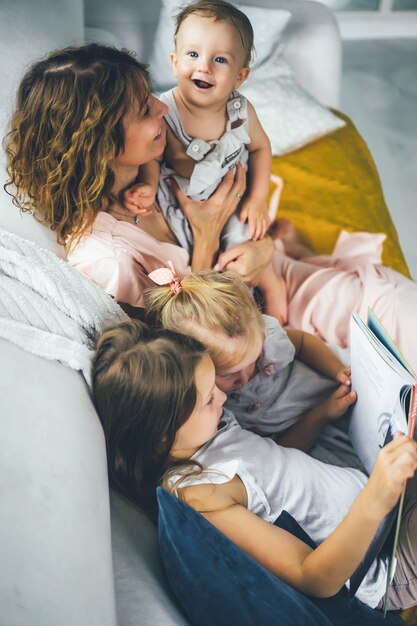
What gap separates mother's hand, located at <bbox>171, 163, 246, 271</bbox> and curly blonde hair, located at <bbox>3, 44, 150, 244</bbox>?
0.78 feet

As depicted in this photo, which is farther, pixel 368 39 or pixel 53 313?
pixel 368 39

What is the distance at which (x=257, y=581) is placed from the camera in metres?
0.75

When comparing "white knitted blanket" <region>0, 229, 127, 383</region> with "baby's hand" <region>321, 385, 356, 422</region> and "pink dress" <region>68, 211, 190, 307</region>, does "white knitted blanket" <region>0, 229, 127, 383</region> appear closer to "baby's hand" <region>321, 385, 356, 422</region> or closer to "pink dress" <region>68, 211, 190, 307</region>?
"pink dress" <region>68, 211, 190, 307</region>

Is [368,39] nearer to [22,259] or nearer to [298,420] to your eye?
[298,420]

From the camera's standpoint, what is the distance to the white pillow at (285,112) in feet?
5.27

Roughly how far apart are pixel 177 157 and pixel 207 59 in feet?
0.64

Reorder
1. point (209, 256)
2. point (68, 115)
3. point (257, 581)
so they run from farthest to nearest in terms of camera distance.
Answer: point (209, 256), point (68, 115), point (257, 581)

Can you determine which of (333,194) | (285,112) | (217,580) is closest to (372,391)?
(217,580)

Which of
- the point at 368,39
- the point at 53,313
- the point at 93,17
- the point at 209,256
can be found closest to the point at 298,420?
the point at 209,256

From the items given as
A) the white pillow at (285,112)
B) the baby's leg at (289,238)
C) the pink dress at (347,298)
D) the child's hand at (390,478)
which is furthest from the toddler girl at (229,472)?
the white pillow at (285,112)

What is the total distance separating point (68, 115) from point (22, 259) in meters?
0.24

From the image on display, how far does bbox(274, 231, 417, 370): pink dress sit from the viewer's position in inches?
48.9

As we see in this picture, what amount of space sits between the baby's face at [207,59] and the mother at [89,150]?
92 mm

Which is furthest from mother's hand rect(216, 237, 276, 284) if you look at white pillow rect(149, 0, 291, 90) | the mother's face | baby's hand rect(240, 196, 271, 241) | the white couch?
white pillow rect(149, 0, 291, 90)
